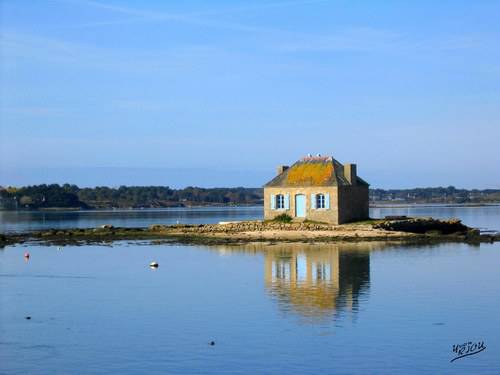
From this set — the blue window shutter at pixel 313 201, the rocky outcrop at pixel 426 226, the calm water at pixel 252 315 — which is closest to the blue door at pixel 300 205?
the blue window shutter at pixel 313 201

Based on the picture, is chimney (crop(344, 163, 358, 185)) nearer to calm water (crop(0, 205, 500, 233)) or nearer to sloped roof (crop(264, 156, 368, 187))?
sloped roof (crop(264, 156, 368, 187))

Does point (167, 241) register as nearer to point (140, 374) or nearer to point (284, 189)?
point (284, 189)

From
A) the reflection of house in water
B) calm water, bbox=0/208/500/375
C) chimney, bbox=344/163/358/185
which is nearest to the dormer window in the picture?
chimney, bbox=344/163/358/185

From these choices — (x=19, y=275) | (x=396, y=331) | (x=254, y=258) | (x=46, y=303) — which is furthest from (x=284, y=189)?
(x=396, y=331)

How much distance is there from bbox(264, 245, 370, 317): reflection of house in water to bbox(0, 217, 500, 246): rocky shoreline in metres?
5.68

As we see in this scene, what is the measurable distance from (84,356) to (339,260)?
18991 mm

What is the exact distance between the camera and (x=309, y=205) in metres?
49.4

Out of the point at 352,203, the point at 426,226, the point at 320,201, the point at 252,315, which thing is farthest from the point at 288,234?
the point at 252,315

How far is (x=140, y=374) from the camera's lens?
14.7m

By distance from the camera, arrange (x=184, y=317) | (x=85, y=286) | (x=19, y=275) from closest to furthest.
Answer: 1. (x=184, y=317)
2. (x=85, y=286)
3. (x=19, y=275)

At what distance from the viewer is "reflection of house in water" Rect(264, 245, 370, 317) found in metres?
21.7

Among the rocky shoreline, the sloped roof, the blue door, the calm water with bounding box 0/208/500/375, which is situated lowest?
the calm water with bounding box 0/208/500/375

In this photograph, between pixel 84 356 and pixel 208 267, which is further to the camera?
pixel 208 267

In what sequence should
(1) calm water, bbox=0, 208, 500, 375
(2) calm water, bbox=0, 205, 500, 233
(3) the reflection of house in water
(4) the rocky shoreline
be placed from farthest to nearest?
(2) calm water, bbox=0, 205, 500, 233
(4) the rocky shoreline
(3) the reflection of house in water
(1) calm water, bbox=0, 208, 500, 375
